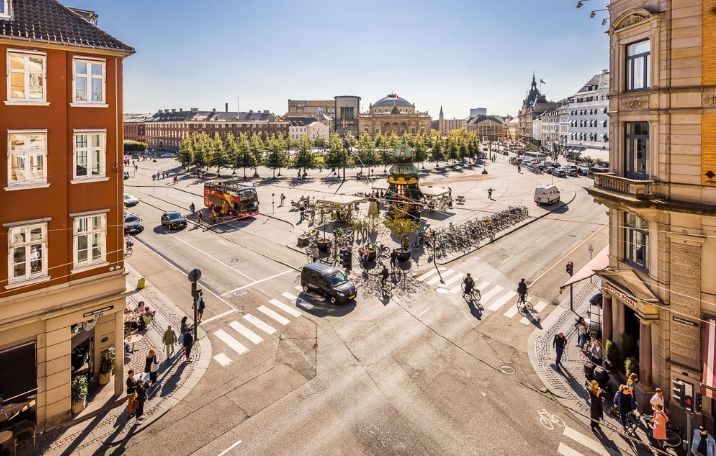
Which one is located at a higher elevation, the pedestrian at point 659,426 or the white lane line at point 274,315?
the white lane line at point 274,315

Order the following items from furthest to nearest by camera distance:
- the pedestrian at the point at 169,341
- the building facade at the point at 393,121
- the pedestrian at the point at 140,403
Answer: the building facade at the point at 393,121, the pedestrian at the point at 169,341, the pedestrian at the point at 140,403

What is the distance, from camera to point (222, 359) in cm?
1820

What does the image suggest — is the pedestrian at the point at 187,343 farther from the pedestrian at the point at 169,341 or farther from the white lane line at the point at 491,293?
the white lane line at the point at 491,293

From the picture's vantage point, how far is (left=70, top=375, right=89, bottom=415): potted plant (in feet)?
48.5

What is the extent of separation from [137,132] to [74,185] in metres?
188

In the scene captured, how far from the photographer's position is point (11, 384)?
44.9ft

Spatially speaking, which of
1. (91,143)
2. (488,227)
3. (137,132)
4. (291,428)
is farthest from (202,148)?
(137,132)

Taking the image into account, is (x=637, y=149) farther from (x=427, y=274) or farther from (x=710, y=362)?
(x=427, y=274)

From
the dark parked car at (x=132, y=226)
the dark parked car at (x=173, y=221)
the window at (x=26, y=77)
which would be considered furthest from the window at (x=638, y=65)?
the dark parked car at (x=132, y=226)

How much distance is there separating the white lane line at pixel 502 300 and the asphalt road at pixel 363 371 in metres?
0.12

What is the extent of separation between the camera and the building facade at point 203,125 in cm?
15212

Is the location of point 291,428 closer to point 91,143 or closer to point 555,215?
point 91,143

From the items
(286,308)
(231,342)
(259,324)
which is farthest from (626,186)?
(231,342)

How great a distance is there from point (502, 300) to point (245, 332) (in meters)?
14.8
